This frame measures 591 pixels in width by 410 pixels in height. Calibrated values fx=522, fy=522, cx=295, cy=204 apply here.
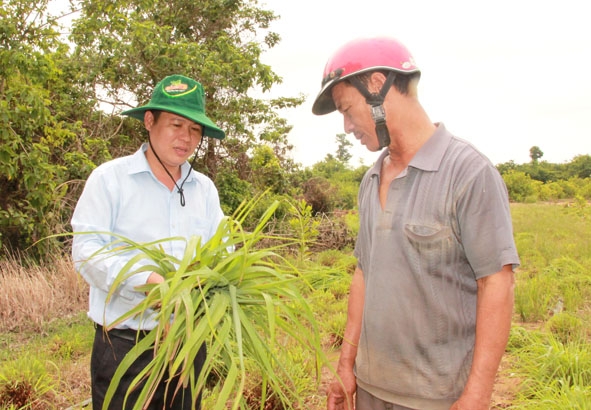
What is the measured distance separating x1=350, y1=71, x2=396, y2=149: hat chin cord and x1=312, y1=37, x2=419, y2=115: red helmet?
0.04 m

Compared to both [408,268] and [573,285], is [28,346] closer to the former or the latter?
[408,268]

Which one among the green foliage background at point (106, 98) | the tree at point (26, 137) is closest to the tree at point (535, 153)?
the green foliage background at point (106, 98)

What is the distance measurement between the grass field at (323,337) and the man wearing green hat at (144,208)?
0.20 m

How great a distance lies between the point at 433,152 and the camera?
161cm

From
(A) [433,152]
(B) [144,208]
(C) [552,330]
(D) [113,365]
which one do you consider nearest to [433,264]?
(A) [433,152]

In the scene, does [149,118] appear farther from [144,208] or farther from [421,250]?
[421,250]

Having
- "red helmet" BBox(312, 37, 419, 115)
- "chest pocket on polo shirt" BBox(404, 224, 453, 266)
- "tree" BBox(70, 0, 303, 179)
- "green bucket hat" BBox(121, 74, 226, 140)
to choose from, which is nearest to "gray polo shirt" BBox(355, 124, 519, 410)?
"chest pocket on polo shirt" BBox(404, 224, 453, 266)

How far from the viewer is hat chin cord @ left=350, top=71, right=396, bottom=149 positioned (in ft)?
5.41

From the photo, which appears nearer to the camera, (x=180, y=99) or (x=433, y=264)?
(x=433, y=264)

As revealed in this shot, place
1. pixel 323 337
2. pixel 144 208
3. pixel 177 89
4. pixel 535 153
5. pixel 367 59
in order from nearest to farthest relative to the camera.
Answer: pixel 367 59
pixel 144 208
pixel 177 89
pixel 323 337
pixel 535 153

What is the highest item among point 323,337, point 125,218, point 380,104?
point 380,104

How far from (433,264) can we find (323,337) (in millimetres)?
3244

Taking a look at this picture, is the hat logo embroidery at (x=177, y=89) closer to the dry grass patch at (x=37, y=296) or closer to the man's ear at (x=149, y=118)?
the man's ear at (x=149, y=118)

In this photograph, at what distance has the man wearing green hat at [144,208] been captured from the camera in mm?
1931
